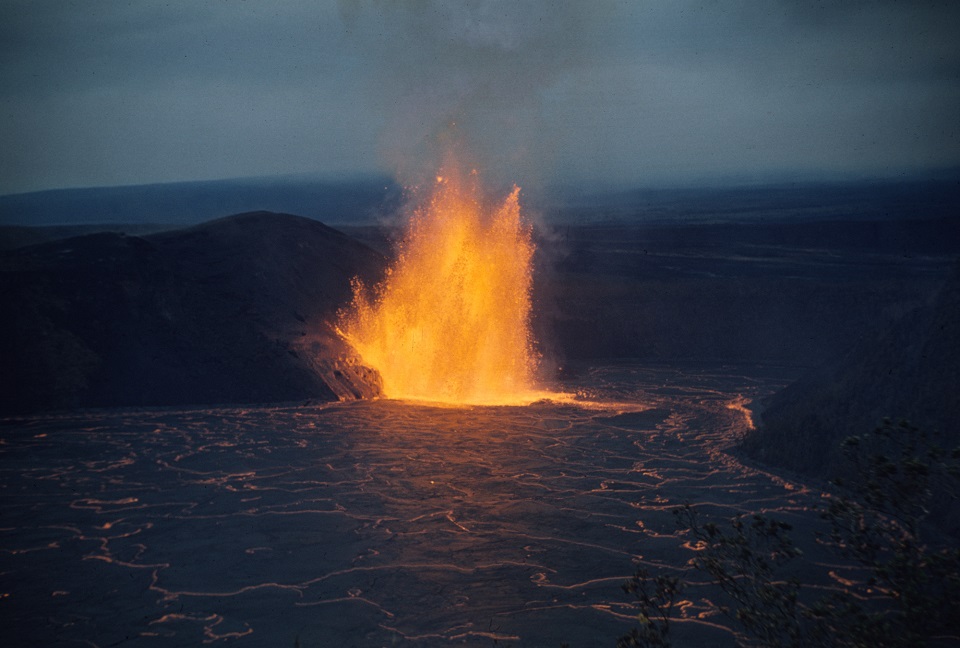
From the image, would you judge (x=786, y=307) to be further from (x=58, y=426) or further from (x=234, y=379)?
(x=58, y=426)

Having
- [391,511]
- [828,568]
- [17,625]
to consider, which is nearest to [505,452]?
[391,511]

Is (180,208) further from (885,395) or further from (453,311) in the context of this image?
(885,395)

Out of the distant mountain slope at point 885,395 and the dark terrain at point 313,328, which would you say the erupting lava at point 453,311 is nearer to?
the dark terrain at point 313,328

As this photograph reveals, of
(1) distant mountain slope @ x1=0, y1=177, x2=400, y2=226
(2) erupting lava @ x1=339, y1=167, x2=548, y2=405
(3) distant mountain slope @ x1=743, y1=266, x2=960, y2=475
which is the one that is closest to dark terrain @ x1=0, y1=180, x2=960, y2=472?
(3) distant mountain slope @ x1=743, y1=266, x2=960, y2=475

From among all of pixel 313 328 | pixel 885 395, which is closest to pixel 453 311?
pixel 313 328

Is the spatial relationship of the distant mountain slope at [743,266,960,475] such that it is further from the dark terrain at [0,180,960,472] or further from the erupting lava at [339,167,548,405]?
the erupting lava at [339,167,548,405]

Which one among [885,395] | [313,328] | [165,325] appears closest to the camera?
[885,395]
